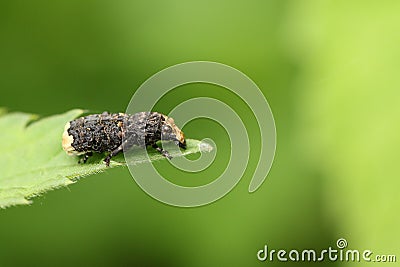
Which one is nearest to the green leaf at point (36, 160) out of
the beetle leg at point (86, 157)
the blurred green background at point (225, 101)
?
the beetle leg at point (86, 157)

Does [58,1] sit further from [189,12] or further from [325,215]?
[325,215]

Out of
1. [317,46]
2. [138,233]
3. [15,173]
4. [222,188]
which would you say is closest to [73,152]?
[15,173]

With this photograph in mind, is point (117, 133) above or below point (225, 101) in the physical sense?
below

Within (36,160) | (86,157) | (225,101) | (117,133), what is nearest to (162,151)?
(117,133)

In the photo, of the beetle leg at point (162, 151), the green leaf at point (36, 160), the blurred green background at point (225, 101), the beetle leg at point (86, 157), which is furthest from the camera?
the blurred green background at point (225, 101)

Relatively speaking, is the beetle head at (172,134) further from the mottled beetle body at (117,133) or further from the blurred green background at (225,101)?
the blurred green background at (225,101)

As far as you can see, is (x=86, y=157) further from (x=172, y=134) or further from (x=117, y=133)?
(x=172, y=134)
